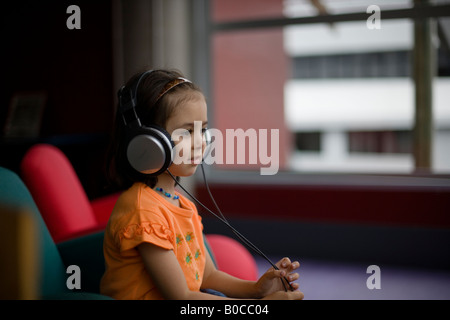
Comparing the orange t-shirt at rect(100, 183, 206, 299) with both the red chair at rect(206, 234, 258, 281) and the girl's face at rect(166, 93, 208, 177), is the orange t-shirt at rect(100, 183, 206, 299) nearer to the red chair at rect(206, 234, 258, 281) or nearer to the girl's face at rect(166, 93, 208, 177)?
the girl's face at rect(166, 93, 208, 177)

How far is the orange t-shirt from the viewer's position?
0.78 meters

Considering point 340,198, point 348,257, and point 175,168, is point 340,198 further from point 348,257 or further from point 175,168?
point 175,168

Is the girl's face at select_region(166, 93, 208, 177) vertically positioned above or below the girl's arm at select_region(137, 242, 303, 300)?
above

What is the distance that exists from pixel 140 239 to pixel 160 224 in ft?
0.14

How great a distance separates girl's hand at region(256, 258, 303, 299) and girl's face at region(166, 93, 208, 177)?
221 millimetres

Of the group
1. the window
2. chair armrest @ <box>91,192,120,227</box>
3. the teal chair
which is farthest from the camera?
the window

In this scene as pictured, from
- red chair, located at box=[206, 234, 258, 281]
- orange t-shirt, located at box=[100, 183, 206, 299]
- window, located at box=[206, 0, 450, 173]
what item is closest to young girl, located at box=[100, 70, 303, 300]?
orange t-shirt, located at box=[100, 183, 206, 299]

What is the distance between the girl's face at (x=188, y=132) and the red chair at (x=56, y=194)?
609mm

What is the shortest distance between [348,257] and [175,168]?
200 centimetres

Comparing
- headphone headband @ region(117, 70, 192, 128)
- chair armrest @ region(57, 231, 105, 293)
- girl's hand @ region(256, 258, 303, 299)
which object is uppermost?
headphone headband @ region(117, 70, 192, 128)

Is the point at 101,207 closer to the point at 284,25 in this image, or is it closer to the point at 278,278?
the point at 278,278

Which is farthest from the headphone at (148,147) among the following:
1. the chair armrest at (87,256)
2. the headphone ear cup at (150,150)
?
the chair armrest at (87,256)
